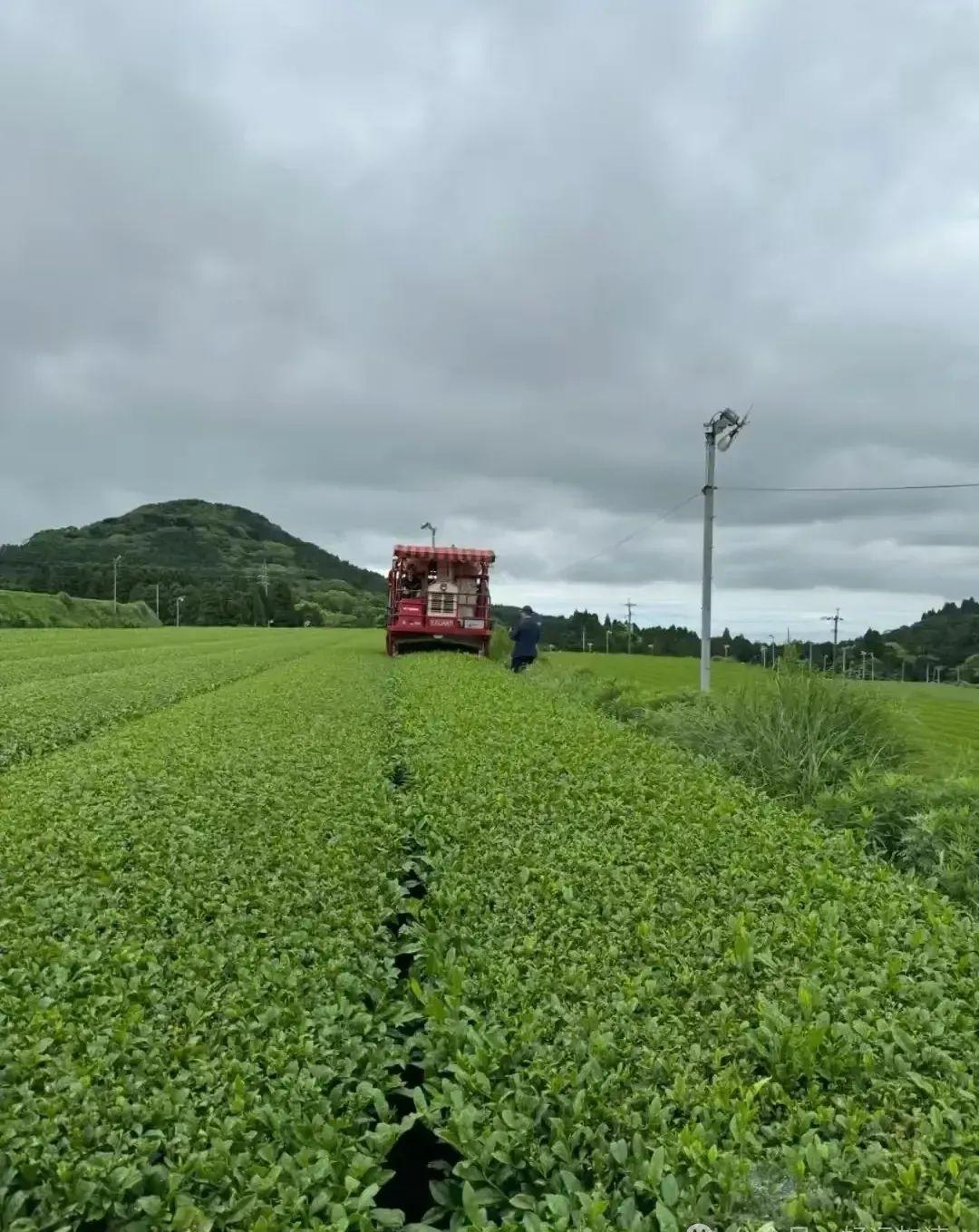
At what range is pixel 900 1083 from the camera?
257cm

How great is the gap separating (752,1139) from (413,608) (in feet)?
72.0

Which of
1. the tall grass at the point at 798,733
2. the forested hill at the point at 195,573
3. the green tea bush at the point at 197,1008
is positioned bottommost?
the green tea bush at the point at 197,1008

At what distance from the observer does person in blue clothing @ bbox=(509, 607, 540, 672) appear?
762 inches

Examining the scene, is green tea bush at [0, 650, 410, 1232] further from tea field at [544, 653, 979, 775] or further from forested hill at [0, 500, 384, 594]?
forested hill at [0, 500, 384, 594]

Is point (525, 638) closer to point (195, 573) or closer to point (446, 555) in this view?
point (446, 555)

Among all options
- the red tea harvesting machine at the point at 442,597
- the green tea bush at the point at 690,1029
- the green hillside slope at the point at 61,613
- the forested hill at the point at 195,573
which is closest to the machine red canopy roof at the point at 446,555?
the red tea harvesting machine at the point at 442,597

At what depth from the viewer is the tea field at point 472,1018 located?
221 cm

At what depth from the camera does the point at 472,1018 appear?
2975 mm

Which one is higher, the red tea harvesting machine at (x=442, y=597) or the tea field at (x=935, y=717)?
the red tea harvesting machine at (x=442, y=597)

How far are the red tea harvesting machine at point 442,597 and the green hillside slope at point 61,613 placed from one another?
38183mm

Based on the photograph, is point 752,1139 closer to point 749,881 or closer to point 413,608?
point 749,881

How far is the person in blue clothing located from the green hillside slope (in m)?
43.5

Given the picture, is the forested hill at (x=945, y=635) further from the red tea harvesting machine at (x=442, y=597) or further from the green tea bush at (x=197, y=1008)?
the green tea bush at (x=197, y=1008)

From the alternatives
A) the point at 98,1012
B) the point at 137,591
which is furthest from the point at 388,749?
the point at 137,591
